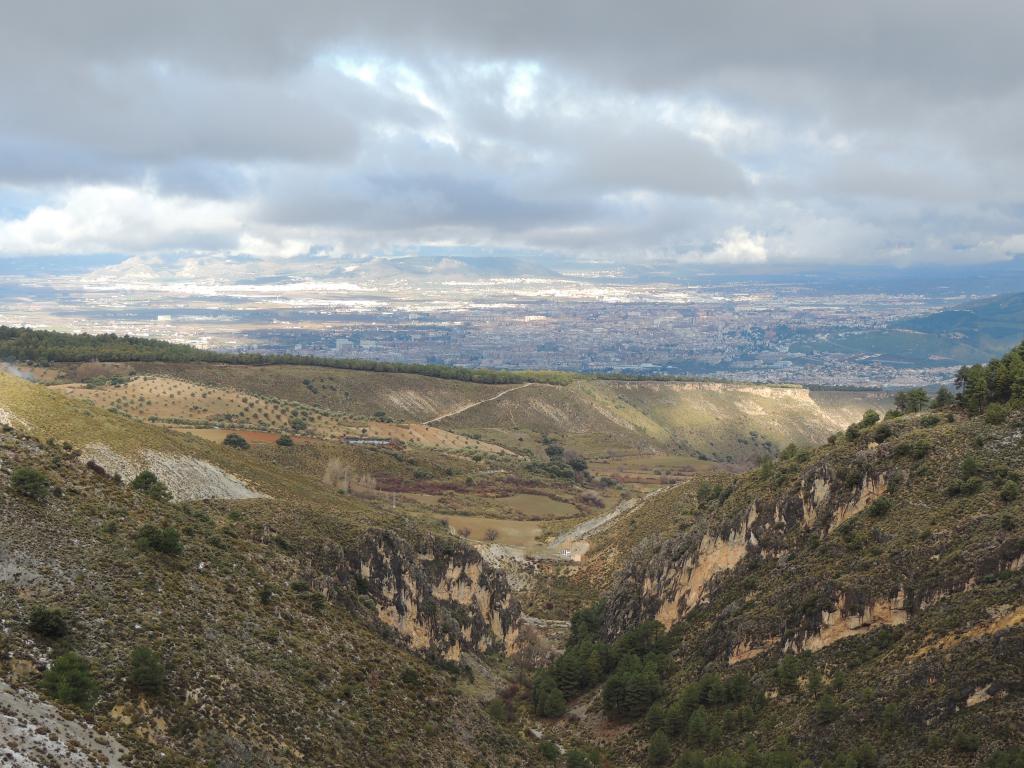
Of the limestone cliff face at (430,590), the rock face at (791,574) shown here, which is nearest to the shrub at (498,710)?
the limestone cliff face at (430,590)

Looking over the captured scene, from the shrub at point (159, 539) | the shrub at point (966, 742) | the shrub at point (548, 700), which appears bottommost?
the shrub at point (548, 700)

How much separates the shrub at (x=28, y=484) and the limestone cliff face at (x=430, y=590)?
15578mm

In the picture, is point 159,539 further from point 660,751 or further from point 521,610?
point 521,610

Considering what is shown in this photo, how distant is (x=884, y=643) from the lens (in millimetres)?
44188

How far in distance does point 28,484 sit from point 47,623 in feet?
40.1

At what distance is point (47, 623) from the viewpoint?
102 ft

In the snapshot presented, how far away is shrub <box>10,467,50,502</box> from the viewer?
41.0 metres

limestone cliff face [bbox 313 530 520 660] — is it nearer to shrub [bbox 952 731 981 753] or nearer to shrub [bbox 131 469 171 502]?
shrub [bbox 131 469 171 502]

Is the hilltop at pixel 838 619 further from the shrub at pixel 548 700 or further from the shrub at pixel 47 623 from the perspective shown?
the shrub at pixel 47 623

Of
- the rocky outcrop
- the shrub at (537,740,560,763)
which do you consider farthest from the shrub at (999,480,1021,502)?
the rocky outcrop

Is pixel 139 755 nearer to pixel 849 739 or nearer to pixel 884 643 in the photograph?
pixel 849 739

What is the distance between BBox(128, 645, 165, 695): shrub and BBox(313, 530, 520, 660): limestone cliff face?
62.9 ft

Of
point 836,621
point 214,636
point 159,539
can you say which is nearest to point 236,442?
point 159,539

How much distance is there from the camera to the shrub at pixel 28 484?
41000 millimetres
